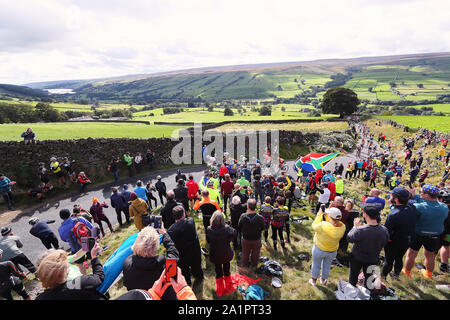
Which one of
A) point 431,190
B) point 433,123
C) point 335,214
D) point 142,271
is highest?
point 433,123

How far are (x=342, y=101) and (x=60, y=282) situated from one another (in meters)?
64.3

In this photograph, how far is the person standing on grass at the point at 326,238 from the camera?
4648 mm

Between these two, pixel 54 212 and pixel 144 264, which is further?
pixel 54 212

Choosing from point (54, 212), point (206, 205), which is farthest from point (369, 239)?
point (54, 212)

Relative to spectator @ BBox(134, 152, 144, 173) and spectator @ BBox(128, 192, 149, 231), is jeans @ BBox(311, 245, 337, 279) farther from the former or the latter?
spectator @ BBox(134, 152, 144, 173)

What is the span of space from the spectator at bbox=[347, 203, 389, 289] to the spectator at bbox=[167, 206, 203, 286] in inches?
132

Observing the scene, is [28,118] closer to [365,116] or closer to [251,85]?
[365,116]

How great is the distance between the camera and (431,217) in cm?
495

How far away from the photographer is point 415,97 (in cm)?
10669

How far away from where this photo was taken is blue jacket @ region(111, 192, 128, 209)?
360 inches

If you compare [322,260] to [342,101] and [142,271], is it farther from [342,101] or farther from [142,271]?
[342,101]

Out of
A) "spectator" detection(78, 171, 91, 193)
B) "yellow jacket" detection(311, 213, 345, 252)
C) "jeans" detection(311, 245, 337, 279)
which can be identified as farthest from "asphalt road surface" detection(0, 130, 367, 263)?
"yellow jacket" detection(311, 213, 345, 252)

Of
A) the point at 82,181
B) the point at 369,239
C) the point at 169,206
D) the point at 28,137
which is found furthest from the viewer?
the point at 28,137
